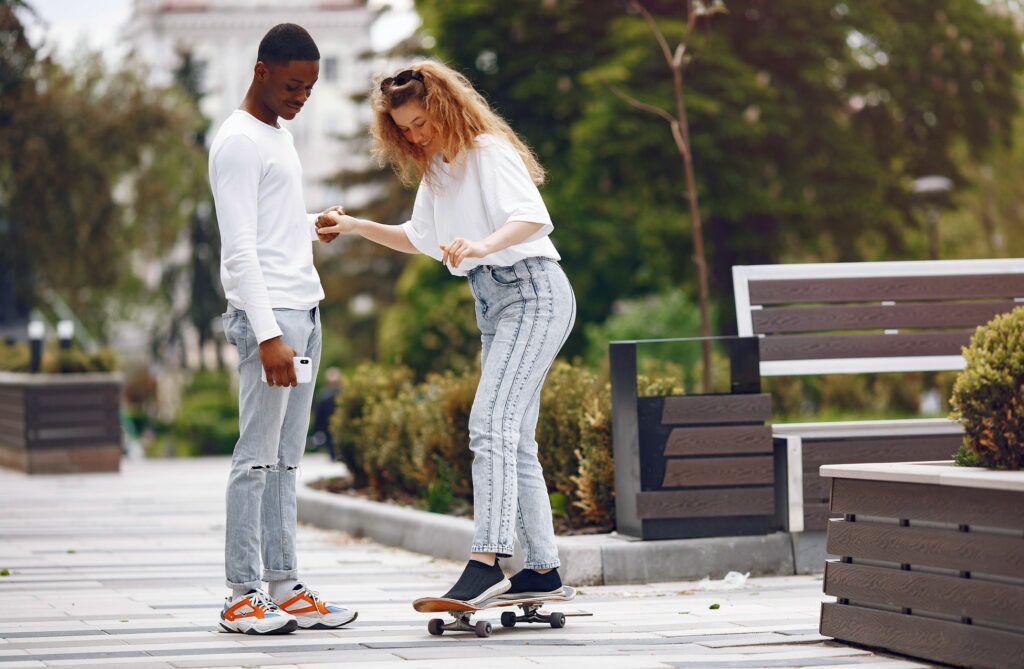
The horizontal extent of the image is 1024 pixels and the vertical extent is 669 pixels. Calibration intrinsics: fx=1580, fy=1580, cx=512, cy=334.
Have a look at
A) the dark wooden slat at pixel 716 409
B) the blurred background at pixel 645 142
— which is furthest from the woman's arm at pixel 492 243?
the blurred background at pixel 645 142

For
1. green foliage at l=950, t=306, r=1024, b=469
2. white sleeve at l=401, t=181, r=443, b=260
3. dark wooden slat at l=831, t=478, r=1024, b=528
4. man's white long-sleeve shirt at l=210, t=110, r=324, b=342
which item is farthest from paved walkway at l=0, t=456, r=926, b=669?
white sleeve at l=401, t=181, r=443, b=260

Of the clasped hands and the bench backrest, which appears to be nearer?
the clasped hands

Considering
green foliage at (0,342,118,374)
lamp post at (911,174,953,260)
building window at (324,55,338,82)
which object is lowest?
green foliage at (0,342,118,374)

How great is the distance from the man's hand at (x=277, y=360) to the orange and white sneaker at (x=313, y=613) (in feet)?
2.86

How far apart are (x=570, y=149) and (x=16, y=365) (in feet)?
39.4

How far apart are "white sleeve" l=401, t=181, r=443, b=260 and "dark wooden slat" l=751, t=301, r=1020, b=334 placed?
8.27ft

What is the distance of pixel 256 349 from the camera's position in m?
5.64

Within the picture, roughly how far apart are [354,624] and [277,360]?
1.13 meters

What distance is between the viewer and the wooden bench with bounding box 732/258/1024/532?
25.0 feet

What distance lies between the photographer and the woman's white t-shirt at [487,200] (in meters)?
5.53

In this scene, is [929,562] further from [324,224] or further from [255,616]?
[324,224]

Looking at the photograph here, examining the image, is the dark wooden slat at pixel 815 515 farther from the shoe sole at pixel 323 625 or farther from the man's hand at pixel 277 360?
the man's hand at pixel 277 360

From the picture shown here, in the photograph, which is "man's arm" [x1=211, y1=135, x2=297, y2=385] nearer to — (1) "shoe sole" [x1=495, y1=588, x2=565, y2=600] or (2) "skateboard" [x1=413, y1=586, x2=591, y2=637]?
(2) "skateboard" [x1=413, y1=586, x2=591, y2=637]

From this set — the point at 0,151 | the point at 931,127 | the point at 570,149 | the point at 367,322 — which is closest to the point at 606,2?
the point at 570,149
